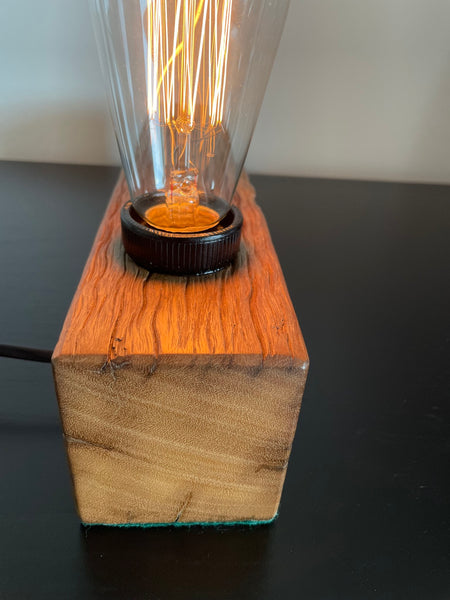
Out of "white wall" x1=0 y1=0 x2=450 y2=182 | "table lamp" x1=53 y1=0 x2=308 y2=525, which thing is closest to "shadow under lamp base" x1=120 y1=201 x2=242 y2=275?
"table lamp" x1=53 y1=0 x2=308 y2=525

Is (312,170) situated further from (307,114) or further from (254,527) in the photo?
(254,527)

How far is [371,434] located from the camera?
1.60 feet

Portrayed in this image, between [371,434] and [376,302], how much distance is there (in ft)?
0.82

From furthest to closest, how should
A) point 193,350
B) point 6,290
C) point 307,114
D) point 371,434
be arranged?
point 307,114 → point 6,290 → point 371,434 → point 193,350

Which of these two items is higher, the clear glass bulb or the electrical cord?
the clear glass bulb

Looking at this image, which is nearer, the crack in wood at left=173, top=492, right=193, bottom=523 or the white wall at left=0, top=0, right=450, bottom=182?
the crack in wood at left=173, top=492, right=193, bottom=523

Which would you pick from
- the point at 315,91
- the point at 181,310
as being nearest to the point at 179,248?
the point at 181,310

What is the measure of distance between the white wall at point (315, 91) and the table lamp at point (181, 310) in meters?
0.48

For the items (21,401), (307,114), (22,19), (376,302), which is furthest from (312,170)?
(21,401)

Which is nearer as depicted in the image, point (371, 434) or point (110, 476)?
point (110, 476)

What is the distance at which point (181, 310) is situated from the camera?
1.29ft

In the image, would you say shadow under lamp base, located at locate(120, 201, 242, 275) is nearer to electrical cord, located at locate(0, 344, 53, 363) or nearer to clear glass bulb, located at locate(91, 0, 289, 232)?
clear glass bulb, located at locate(91, 0, 289, 232)

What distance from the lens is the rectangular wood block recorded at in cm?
35

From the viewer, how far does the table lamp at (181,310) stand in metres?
0.35
